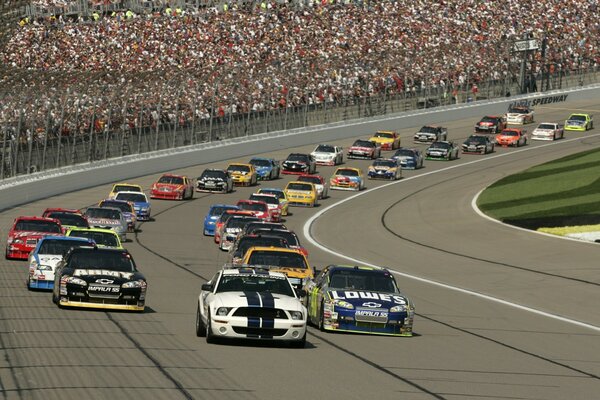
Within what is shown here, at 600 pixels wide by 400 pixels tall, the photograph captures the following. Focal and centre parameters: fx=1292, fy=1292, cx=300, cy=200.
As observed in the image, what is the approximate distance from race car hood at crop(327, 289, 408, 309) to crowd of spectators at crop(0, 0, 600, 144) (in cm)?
3342

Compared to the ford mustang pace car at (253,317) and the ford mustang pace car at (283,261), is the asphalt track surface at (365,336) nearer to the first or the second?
the ford mustang pace car at (253,317)

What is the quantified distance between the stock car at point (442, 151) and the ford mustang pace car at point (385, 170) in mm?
8557

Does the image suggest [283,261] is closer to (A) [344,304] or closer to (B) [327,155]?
(A) [344,304]

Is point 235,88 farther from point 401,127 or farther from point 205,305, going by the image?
point 205,305

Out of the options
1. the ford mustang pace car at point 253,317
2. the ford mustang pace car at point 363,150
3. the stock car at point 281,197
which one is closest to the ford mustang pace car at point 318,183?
the stock car at point 281,197

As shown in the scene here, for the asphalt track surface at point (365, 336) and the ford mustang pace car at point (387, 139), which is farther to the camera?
the ford mustang pace car at point (387, 139)

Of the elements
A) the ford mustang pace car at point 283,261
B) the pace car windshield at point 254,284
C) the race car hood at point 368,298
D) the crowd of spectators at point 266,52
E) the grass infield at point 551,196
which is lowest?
the grass infield at point 551,196

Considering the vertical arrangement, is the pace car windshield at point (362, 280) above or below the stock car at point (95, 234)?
above

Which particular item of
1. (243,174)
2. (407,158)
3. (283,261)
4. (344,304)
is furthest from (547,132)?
(344,304)

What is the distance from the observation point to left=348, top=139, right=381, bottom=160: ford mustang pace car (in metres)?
76.8

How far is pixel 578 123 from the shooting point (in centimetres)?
9112

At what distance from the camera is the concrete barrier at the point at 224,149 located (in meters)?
56.4

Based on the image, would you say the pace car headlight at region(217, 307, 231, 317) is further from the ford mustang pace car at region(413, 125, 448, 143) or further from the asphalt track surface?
the ford mustang pace car at region(413, 125, 448, 143)

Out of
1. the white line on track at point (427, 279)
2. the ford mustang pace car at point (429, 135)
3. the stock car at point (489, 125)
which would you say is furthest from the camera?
the stock car at point (489, 125)
